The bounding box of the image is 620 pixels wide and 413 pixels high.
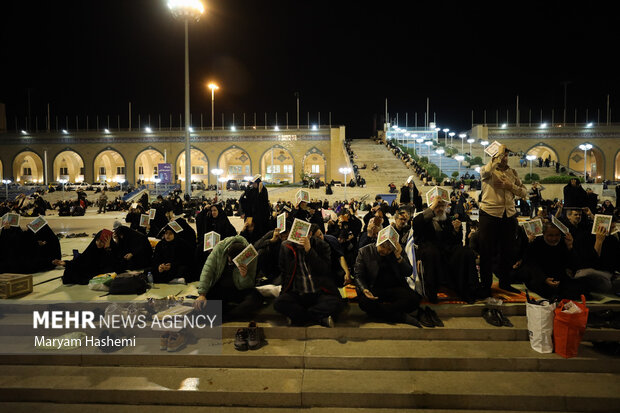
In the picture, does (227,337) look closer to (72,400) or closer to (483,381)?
(72,400)

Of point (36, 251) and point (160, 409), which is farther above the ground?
point (36, 251)

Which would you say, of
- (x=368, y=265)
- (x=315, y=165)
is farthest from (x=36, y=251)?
(x=315, y=165)

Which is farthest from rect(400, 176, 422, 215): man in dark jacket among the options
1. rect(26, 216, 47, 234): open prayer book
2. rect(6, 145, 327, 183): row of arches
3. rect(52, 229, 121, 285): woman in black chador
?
rect(6, 145, 327, 183): row of arches

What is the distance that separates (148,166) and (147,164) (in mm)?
257

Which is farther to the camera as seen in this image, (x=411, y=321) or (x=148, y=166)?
(x=148, y=166)

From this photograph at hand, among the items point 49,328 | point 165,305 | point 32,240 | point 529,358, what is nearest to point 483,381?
point 529,358

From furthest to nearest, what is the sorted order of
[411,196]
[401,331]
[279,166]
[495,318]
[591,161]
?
[279,166], [591,161], [411,196], [495,318], [401,331]

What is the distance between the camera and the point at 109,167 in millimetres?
39906

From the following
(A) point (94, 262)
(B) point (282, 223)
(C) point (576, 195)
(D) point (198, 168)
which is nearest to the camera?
(B) point (282, 223)

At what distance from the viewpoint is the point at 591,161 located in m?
37.7

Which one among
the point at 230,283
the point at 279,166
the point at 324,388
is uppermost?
the point at 279,166

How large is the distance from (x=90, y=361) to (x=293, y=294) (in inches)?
75.8

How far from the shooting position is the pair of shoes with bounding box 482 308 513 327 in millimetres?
3584

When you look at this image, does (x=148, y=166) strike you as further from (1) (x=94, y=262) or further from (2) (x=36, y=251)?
(1) (x=94, y=262)
